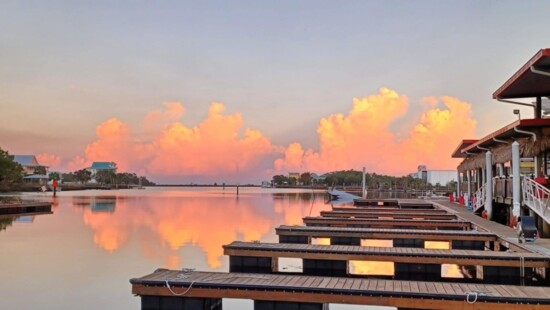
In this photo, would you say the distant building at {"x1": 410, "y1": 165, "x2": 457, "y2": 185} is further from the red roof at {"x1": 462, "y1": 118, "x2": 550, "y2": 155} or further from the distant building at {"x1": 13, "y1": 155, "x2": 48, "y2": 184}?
the red roof at {"x1": 462, "y1": 118, "x2": 550, "y2": 155}

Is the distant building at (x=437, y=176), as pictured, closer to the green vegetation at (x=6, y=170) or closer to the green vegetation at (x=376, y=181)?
the green vegetation at (x=376, y=181)

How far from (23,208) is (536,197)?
32153 mm

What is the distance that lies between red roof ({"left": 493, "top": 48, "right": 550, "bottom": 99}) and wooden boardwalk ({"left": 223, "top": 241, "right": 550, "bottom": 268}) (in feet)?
14.4

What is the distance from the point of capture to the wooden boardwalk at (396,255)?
9422 millimetres

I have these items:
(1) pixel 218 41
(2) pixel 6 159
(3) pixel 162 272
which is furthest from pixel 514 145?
(2) pixel 6 159

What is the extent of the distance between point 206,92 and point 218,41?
729 centimetres

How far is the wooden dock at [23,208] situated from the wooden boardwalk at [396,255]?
26.5m

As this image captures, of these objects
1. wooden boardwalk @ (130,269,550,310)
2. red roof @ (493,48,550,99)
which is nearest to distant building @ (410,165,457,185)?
red roof @ (493,48,550,99)

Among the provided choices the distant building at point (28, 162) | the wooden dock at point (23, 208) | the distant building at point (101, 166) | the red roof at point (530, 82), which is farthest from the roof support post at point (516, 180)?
the distant building at point (101, 166)

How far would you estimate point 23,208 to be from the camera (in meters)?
34.2

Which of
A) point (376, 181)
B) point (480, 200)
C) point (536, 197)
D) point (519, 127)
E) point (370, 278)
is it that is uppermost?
point (519, 127)

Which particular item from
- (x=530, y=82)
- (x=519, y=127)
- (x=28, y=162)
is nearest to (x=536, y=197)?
(x=519, y=127)

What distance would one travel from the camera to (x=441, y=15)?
82.5 feet

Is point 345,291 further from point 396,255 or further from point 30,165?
point 30,165
